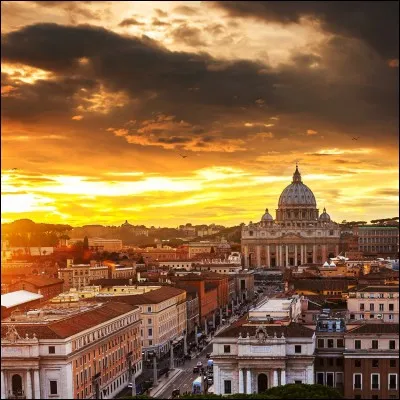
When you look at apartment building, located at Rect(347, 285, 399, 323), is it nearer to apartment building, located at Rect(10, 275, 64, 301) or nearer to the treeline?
apartment building, located at Rect(10, 275, 64, 301)

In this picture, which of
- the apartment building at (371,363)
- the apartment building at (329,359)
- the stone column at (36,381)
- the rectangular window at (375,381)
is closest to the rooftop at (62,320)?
the stone column at (36,381)

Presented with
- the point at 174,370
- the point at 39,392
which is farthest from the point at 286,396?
the point at 174,370

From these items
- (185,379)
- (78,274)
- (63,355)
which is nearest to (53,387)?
(63,355)

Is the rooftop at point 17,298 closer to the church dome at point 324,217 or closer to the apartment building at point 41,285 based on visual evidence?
the apartment building at point 41,285

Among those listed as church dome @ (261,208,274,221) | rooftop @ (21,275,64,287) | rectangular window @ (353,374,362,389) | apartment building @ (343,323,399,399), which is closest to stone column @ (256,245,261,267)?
church dome @ (261,208,274,221)

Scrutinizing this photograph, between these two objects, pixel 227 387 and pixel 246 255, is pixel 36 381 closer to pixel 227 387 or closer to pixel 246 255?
pixel 227 387

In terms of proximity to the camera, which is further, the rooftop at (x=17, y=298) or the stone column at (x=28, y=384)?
the rooftop at (x=17, y=298)
